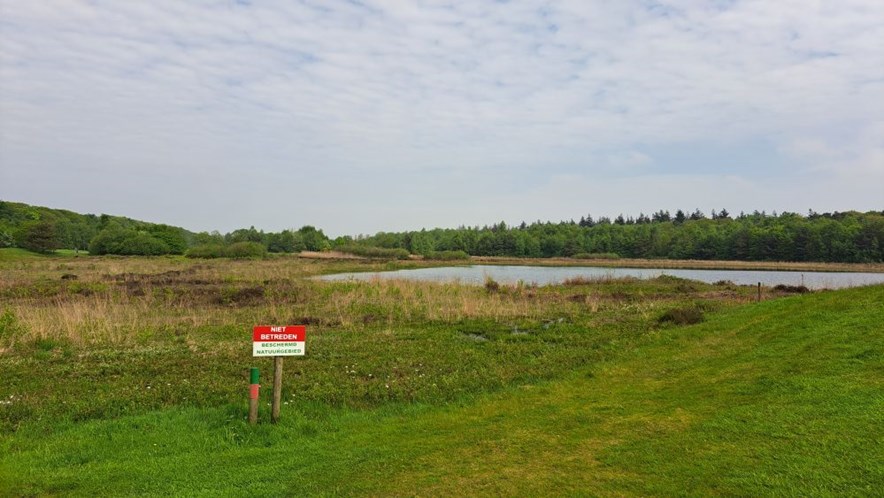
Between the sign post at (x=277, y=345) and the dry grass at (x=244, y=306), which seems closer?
the sign post at (x=277, y=345)

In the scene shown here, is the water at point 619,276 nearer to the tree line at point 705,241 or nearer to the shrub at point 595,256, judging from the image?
the tree line at point 705,241

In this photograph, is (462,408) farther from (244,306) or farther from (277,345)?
(244,306)

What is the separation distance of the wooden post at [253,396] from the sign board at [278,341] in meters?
0.35

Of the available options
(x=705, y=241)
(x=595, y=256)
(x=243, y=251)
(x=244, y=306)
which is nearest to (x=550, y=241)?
(x=595, y=256)

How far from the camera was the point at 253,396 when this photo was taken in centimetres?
770

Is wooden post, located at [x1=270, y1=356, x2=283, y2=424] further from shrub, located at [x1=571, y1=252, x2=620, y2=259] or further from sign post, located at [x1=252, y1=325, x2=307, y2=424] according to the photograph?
shrub, located at [x1=571, y1=252, x2=620, y2=259]

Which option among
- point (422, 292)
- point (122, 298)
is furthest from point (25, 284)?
point (422, 292)

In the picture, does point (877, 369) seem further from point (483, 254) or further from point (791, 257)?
point (483, 254)

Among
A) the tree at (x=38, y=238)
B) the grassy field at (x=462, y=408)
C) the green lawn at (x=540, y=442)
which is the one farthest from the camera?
the tree at (x=38, y=238)

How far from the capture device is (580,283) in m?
38.8

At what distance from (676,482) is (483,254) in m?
147

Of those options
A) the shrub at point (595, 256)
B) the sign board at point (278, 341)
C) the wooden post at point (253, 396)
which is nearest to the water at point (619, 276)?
the sign board at point (278, 341)

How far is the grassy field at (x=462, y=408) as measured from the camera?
18.0 feet

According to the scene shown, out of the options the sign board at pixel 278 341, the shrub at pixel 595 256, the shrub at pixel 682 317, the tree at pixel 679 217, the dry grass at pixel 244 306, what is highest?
the tree at pixel 679 217
